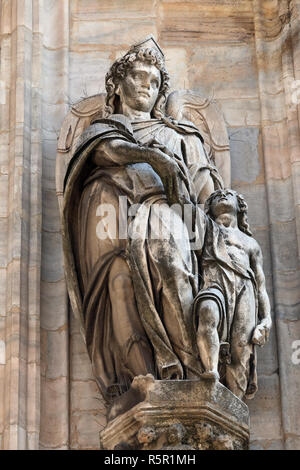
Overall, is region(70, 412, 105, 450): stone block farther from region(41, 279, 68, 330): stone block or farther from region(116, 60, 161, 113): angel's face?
region(116, 60, 161, 113): angel's face

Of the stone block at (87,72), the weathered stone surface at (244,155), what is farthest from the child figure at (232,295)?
the stone block at (87,72)

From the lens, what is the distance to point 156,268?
8406mm

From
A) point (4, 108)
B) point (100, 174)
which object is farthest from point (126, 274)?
point (4, 108)

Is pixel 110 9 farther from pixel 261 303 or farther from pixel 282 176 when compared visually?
pixel 261 303

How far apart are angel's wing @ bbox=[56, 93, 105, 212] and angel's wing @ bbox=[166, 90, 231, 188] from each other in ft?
1.30

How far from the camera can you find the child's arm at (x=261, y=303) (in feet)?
28.0

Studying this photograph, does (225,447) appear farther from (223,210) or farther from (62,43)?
(62,43)

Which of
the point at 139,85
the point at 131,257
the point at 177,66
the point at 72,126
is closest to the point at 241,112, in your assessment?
the point at 177,66

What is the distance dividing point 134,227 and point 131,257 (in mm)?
161

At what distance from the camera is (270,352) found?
8.95 meters

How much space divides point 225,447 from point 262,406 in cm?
79

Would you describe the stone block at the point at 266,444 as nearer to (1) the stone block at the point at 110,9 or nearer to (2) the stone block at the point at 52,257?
(2) the stone block at the point at 52,257

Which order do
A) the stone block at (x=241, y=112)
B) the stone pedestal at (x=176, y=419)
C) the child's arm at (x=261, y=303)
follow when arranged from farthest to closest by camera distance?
the stone block at (x=241, y=112) < the child's arm at (x=261, y=303) < the stone pedestal at (x=176, y=419)

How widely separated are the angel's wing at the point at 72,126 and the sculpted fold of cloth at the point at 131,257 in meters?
0.47
